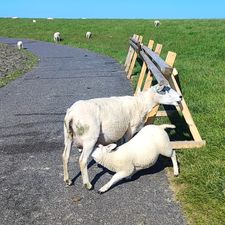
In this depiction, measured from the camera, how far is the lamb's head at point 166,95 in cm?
722

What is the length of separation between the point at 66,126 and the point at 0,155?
81.1 inches

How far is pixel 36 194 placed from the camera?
229 inches

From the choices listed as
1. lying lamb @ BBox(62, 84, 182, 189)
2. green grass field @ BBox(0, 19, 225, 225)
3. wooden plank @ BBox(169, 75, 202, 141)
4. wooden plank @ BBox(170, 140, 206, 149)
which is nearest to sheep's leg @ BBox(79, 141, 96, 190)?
lying lamb @ BBox(62, 84, 182, 189)

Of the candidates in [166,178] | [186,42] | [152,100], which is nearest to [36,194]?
[166,178]

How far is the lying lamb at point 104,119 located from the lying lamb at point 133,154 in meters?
0.23

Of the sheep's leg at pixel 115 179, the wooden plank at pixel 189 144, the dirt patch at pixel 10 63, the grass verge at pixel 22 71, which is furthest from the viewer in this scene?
the dirt patch at pixel 10 63

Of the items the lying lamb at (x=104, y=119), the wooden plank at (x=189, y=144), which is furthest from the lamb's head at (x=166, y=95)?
the wooden plank at (x=189, y=144)

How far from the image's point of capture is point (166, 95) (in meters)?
7.24

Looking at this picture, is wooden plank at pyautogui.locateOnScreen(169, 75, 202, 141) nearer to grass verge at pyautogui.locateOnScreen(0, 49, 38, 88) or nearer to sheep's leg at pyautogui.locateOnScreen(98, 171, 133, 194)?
sheep's leg at pyautogui.locateOnScreen(98, 171, 133, 194)

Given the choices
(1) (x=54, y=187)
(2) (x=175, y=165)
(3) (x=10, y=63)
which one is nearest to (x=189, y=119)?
(2) (x=175, y=165)

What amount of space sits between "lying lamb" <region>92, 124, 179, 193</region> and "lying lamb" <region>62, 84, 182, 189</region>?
0.77 feet

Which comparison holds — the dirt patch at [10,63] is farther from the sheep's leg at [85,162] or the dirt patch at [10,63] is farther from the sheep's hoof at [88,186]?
the sheep's hoof at [88,186]

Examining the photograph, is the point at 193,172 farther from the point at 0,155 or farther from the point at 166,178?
the point at 0,155

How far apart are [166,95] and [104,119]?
4.58 feet
